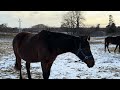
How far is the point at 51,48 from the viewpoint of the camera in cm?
421

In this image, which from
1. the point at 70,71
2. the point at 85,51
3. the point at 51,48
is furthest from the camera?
the point at 70,71

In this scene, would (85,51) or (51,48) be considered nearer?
(85,51)

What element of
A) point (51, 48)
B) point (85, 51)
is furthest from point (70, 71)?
point (85, 51)

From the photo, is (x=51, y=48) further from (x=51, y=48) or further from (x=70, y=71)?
(x=70, y=71)

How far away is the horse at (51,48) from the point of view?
377cm

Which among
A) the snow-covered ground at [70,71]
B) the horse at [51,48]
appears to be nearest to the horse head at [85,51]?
the horse at [51,48]

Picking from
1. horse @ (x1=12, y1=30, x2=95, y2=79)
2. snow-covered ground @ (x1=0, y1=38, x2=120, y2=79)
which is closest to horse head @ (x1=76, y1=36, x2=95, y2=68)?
horse @ (x1=12, y1=30, x2=95, y2=79)

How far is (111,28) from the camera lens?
23.6m

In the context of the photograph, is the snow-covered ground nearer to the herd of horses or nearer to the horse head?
the herd of horses

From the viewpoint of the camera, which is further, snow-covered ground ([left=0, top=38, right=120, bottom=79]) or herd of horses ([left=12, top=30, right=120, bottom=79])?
snow-covered ground ([left=0, top=38, right=120, bottom=79])

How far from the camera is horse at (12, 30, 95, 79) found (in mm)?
3770

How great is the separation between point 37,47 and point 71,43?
87cm
